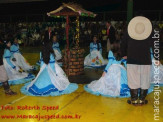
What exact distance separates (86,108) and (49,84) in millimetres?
1568

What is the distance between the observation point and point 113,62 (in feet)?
19.6

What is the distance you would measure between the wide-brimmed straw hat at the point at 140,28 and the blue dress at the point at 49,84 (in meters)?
2.50

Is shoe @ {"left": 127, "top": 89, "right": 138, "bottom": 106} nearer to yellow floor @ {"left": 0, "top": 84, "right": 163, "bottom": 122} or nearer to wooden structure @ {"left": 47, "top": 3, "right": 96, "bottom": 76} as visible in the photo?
yellow floor @ {"left": 0, "top": 84, "right": 163, "bottom": 122}

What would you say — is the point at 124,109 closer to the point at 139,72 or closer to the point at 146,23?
the point at 139,72

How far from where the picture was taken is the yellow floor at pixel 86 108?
443 centimetres

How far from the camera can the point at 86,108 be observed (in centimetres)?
A: 500

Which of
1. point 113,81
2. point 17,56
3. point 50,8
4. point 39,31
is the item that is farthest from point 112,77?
point 39,31

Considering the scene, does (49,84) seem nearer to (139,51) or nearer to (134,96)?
(134,96)

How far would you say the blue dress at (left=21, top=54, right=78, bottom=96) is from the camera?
604 cm

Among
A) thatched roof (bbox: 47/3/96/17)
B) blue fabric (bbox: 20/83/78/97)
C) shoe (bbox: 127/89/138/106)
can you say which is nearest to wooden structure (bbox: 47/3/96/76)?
thatched roof (bbox: 47/3/96/17)

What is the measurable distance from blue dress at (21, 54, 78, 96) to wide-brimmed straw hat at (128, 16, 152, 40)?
2.50m

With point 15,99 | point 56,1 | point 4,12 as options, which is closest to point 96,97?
point 15,99

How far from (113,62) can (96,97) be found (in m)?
1.05

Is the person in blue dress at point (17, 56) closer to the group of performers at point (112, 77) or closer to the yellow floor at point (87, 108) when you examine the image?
the group of performers at point (112, 77)
